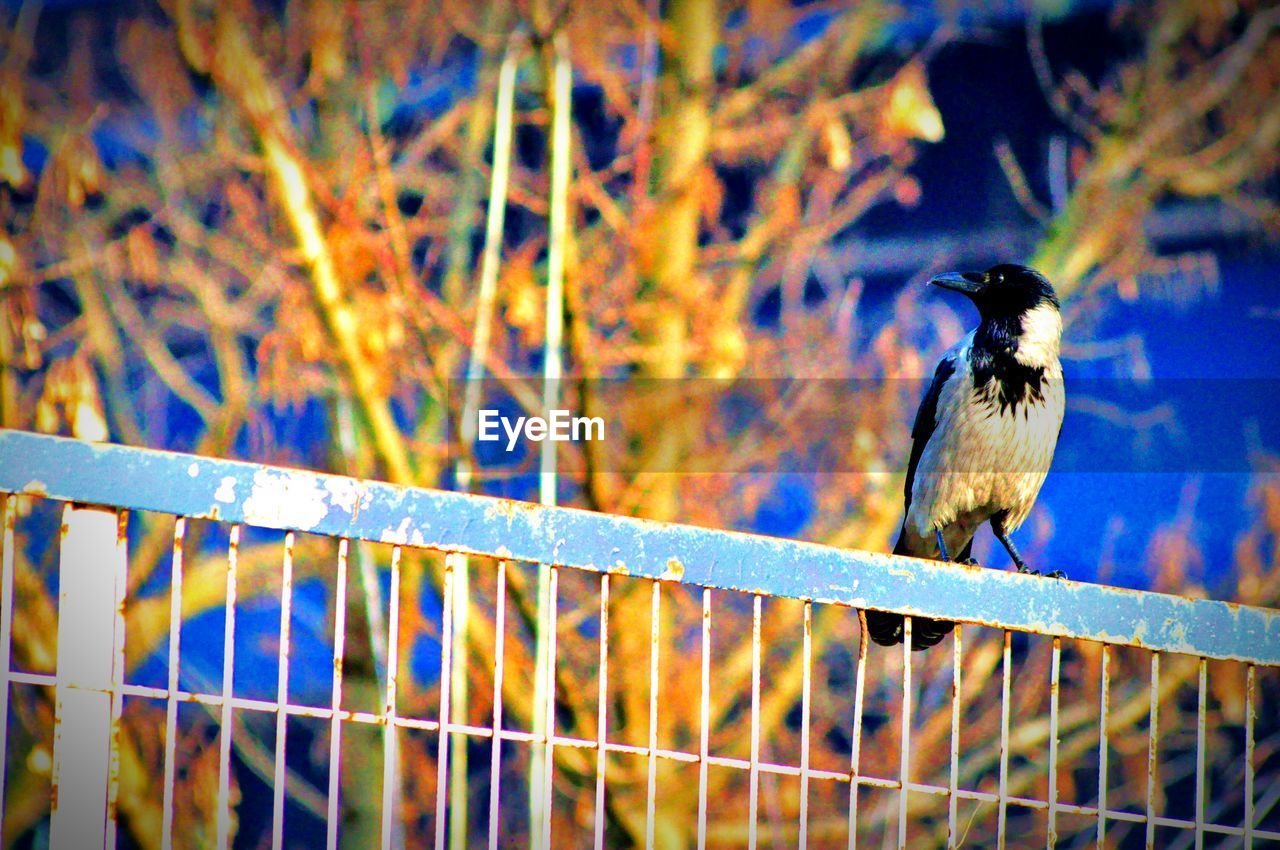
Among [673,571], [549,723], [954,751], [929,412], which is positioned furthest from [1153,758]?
[929,412]

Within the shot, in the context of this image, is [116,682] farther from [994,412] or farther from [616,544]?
[994,412]

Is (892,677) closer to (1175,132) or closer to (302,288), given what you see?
(1175,132)

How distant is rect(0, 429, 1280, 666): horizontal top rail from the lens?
1.32m

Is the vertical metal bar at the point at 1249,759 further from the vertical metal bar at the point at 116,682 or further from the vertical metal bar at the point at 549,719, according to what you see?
the vertical metal bar at the point at 116,682

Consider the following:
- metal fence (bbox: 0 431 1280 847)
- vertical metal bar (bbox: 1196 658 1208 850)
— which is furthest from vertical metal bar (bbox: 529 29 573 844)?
vertical metal bar (bbox: 1196 658 1208 850)

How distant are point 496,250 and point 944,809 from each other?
2266 millimetres

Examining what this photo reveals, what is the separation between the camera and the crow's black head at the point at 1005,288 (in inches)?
120

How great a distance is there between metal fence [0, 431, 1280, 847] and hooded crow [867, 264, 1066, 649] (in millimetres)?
405

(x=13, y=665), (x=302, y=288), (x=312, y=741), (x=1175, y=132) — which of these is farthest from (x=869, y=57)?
(x=13, y=665)

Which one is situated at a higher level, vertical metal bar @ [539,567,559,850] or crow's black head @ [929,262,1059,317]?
crow's black head @ [929,262,1059,317]

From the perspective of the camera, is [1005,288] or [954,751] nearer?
[954,751]

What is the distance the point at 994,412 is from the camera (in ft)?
9.78

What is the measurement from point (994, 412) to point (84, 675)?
7.16ft

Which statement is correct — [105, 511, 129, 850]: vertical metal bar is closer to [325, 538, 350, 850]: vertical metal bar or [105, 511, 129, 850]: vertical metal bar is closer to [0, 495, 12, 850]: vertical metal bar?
[0, 495, 12, 850]: vertical metal bar
